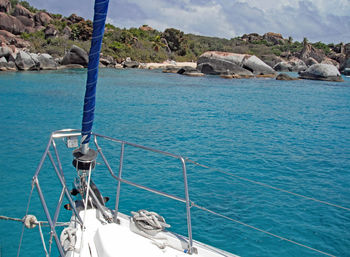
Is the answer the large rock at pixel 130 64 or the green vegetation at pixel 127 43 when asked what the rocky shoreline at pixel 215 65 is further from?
the large rock at pixel 130 64

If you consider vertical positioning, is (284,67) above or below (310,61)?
below

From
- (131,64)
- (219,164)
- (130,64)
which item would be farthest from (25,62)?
(219,164)

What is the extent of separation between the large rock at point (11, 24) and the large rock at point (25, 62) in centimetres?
2367

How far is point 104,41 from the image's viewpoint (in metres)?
63.3

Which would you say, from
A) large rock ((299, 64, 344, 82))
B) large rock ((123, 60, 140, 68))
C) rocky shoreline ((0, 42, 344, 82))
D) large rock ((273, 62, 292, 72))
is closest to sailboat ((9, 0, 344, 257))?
rocky shoreline ((0, 42, 344, 82))

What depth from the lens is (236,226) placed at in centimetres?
632

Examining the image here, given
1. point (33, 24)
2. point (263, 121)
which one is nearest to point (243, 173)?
point (263, 121)

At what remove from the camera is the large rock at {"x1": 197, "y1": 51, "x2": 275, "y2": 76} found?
4362 cm

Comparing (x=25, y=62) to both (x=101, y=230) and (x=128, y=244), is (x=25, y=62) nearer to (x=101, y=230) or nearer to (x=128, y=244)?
(x=101, y=230)

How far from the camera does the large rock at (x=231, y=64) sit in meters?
43.6

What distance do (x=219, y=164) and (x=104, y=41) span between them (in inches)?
2314

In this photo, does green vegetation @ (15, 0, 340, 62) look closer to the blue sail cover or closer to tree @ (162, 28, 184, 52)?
tree @ (162, 28, 184, 52)

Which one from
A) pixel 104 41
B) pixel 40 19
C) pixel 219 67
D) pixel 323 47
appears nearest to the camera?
pixel 219 67

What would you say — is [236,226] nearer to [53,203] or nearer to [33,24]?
[53,203]
